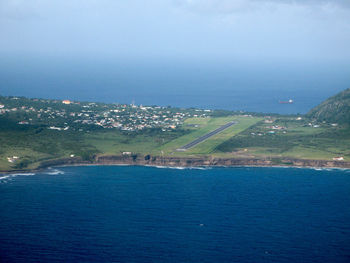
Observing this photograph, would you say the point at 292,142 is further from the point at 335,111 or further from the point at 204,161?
the point at 335,111

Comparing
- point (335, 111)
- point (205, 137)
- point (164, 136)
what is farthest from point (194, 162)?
point (335, 111)

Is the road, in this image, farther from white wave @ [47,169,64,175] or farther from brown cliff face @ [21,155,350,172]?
Answer: white wave @ [47,169,64,175]

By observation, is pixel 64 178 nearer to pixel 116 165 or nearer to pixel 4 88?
pixel 116 165

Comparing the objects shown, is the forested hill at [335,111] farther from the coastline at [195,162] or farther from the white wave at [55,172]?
the white wave at [55,172]

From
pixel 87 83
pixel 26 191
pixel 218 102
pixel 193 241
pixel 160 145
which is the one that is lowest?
pixel 193 241

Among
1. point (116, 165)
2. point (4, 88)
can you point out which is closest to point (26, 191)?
point (116, 165)

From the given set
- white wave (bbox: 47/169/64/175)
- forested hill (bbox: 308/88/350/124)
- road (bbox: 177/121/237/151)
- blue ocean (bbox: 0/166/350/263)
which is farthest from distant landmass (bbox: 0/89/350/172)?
blue ocean (bbox: 0/166/350/263)

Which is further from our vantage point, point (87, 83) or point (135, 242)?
point (87, 83)
